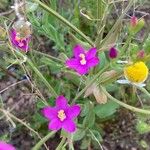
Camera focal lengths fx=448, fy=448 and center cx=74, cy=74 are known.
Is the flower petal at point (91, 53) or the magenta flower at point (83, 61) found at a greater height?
the flower petal at point (91, 53)

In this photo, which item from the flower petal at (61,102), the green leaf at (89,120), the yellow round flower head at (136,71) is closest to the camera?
the yellow round flower head at (136,71)

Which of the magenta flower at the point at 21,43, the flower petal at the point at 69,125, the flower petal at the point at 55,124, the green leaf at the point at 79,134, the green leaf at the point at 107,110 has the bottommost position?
the green leaf at the point at 79,134

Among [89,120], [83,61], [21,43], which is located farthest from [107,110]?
[21,43]

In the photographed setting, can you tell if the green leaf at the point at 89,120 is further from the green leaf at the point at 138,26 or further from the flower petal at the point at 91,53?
the green leaf at the point at 138,26

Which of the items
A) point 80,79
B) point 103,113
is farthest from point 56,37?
point 103,113

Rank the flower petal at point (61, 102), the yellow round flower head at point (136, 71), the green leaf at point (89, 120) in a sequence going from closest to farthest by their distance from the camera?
the yellow round flower head at point (136, 71)
the flower petal at point (61, 102)
the green leaf at point (89, 120)

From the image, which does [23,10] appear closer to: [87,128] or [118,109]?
[87,128]

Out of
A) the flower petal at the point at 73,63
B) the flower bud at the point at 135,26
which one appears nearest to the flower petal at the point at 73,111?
the flower petal at the point at 73,63

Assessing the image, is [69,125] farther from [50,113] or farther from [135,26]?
[135,26]
